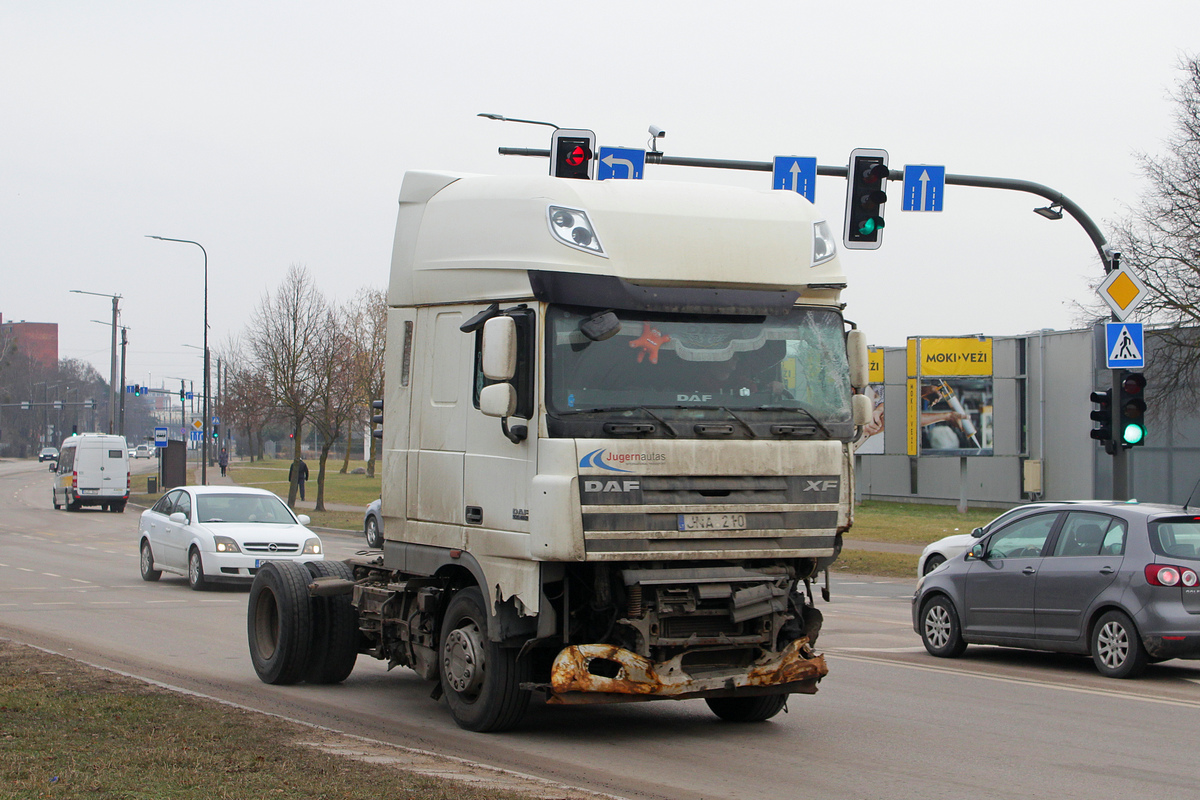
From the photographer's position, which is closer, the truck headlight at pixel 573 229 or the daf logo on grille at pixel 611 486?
the daf logo on grille at pixel 611 486

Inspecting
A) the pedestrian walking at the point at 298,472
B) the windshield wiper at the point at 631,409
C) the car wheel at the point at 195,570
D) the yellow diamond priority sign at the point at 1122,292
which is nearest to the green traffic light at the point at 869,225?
the yellow diamond priority sign at the point at 1122,292

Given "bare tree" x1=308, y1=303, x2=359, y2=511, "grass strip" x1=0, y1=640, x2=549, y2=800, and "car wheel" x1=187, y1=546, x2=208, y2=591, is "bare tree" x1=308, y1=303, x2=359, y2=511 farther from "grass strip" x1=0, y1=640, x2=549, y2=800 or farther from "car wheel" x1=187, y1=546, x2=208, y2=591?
"grass strip" x1=0, y1=640, x2=549, y2=800

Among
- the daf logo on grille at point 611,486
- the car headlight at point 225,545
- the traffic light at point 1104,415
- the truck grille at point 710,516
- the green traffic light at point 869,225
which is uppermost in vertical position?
the green traffic light at point 869,225

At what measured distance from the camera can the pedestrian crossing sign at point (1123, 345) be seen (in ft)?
57.2

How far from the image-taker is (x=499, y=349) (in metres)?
7.84

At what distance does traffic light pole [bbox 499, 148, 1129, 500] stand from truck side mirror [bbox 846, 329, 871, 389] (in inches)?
383

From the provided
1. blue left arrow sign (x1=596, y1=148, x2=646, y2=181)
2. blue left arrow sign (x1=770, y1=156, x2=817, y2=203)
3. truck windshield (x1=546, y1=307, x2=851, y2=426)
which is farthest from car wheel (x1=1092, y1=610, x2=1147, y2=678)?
blue left arrow sign (x1=596, y1=148, x2=646, y2=181)

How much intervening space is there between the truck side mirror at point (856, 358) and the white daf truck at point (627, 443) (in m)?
0.02

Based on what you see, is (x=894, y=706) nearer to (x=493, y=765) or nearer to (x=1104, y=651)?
(x=1104, y=651)

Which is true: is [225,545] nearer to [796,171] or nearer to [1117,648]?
[796,171]

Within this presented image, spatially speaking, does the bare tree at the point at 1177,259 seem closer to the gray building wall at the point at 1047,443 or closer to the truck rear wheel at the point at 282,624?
the gray building wall at the point at 1047,443

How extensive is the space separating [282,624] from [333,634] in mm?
406

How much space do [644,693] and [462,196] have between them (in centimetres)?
356

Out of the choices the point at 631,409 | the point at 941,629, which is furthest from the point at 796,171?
the point at 631,409
